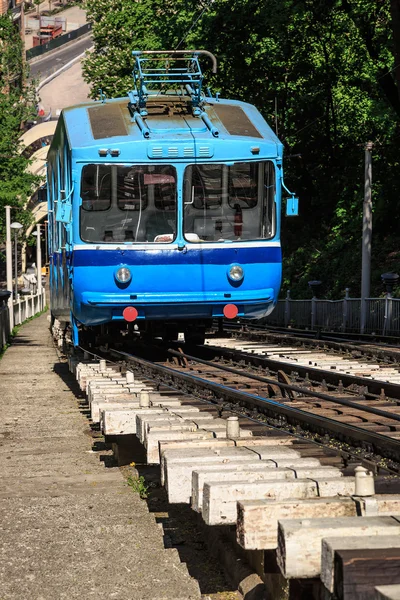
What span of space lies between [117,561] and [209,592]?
0.79 meters

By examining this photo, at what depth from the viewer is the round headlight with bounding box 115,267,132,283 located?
1471cm

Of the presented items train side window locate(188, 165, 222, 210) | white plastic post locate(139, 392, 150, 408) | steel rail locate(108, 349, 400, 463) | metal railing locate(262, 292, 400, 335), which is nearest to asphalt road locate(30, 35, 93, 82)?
metal railing locate(262, 292, 400, 335)

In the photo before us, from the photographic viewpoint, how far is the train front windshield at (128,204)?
14.7 m

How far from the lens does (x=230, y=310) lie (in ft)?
49.5

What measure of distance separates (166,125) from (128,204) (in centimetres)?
134

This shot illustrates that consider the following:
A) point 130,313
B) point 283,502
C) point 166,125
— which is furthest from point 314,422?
point 166,125

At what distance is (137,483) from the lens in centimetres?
862

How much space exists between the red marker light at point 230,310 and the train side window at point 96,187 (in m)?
2.17

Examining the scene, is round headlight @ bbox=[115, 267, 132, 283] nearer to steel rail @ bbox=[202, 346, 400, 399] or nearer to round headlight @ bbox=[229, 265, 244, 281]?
round headlight @ bbox=[229, 265, 244, 281]

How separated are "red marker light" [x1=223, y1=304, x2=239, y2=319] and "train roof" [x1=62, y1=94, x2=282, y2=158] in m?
2.17

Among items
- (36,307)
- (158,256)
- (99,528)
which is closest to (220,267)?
(158,256)

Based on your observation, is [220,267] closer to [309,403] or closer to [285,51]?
[309,403]

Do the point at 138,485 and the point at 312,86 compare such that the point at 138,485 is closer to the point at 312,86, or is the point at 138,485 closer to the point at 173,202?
the point at 173,202

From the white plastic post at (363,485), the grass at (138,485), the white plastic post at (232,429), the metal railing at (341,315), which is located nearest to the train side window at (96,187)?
the grass at (138,485)
